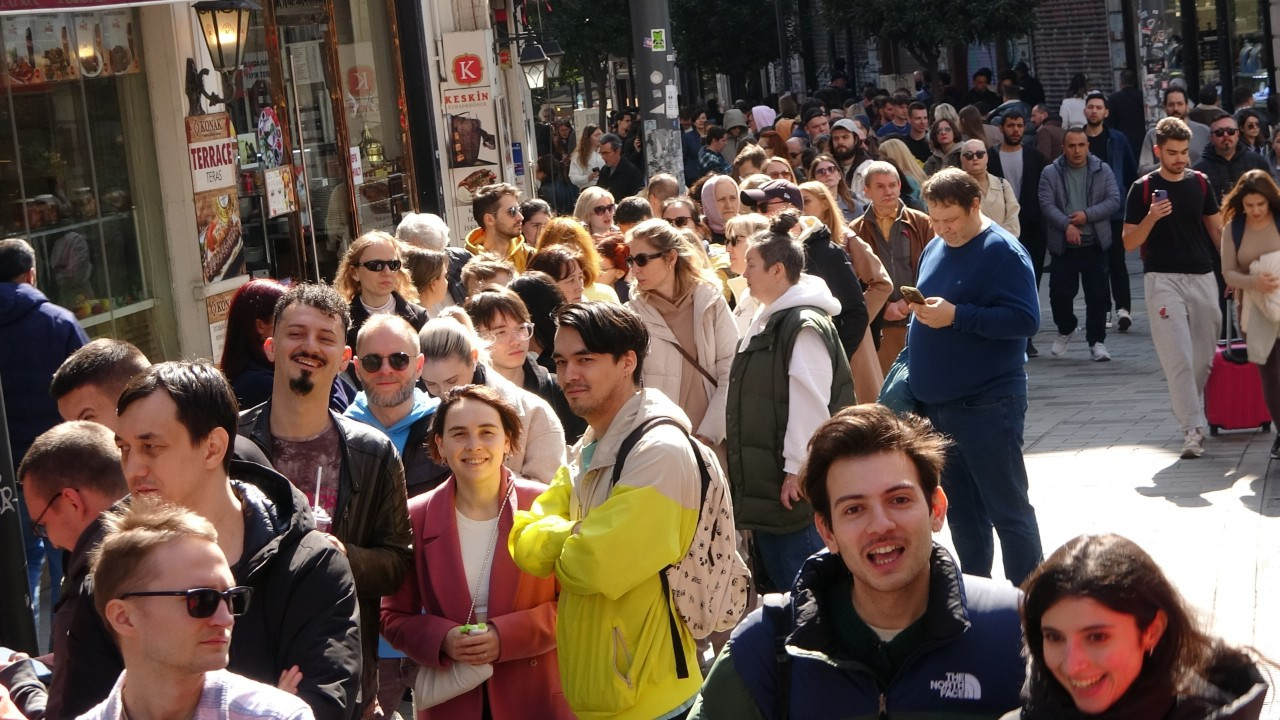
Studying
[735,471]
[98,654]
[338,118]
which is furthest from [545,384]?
[338,118]

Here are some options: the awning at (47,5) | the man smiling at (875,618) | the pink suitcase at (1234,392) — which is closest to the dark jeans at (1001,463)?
the man smiling at (875,618)

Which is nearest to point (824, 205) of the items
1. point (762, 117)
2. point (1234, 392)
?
point (1234, 392)

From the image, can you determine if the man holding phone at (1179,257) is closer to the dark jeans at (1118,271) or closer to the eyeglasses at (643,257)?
the dark jeans at (1118,271)

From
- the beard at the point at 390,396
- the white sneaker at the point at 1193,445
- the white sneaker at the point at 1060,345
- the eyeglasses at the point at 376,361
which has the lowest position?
the white sneaker at the point at 1193,445

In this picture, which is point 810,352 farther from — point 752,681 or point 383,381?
point 752,681

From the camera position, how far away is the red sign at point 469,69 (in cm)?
1656

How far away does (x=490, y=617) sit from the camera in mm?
4965

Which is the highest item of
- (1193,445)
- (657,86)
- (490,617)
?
(657,86)

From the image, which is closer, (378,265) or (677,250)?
(677,250)

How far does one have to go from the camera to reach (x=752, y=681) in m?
3.22

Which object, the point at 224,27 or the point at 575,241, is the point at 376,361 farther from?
the point at 224,27

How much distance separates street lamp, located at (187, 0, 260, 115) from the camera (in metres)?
11.0

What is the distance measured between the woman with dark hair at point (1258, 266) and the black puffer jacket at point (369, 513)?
257 inches

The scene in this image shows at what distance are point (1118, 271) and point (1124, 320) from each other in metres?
0.51
